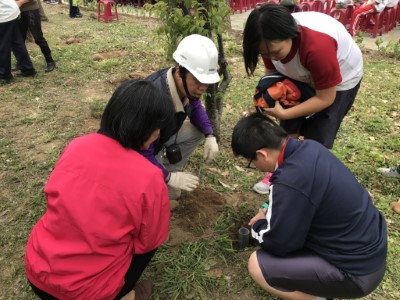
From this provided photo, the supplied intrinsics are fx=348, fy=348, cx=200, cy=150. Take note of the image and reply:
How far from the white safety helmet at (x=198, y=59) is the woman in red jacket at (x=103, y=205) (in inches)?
26.6

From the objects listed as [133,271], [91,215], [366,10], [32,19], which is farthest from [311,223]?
[366,10]

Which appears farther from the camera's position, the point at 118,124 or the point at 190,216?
the point at 190,216

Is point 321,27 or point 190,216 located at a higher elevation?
point 321,27

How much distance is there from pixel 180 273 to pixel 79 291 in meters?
0.90

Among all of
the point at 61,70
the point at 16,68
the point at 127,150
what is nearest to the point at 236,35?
the point at 61,70

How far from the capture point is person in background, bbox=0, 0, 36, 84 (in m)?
4.80

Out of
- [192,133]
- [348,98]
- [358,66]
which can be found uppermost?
[358,66]

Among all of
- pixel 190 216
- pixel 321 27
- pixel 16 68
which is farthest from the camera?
pixel 16 68

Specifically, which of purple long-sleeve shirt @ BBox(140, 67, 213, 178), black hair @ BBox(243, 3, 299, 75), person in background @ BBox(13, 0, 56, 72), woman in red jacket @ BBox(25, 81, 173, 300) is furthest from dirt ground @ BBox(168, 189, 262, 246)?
person in background @ BBox(13, 0, 56, 72)

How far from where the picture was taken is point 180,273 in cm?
232

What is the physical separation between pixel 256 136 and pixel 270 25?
695 mm

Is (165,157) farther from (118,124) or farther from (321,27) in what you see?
(321,27)

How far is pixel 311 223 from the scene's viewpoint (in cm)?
170

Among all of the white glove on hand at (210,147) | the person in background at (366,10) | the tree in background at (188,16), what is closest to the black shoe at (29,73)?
the tree in background at (188,16)
